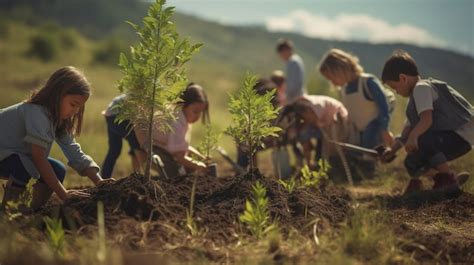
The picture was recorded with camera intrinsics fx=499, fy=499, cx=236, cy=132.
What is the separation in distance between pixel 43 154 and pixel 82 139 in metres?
9.24

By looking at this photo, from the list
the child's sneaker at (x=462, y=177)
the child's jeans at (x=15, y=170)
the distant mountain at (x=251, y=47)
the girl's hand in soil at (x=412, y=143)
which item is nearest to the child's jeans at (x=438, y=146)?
the child's sneaker at (x=462, y=177)

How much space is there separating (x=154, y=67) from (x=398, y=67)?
3.10 meters

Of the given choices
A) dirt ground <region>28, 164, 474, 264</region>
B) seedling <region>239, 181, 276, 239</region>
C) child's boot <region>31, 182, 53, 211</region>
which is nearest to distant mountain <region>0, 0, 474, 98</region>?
dirt ground <region>28, 164, 474, 264</region>

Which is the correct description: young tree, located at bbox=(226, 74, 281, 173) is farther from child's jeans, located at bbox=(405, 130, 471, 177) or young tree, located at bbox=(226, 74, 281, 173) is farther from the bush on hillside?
the bush on hillside

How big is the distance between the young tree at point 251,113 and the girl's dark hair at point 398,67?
6.57 ft

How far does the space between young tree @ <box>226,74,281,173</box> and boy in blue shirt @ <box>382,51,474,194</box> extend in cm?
203

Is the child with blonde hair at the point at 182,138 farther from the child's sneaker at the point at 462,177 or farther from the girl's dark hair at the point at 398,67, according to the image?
the child's sneaker at the point at 462,177

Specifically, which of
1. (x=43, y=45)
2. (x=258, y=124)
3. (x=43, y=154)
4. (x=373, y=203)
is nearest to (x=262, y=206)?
(x=258, y=124)

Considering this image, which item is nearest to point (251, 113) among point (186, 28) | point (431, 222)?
point (431, 222)

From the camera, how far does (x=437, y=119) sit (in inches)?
232

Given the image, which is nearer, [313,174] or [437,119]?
[313,174]

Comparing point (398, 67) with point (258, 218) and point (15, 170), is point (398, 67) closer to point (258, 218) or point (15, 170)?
point (258, 218)

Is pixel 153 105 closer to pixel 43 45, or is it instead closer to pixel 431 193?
pixel 431 193

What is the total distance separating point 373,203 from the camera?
5.78m
